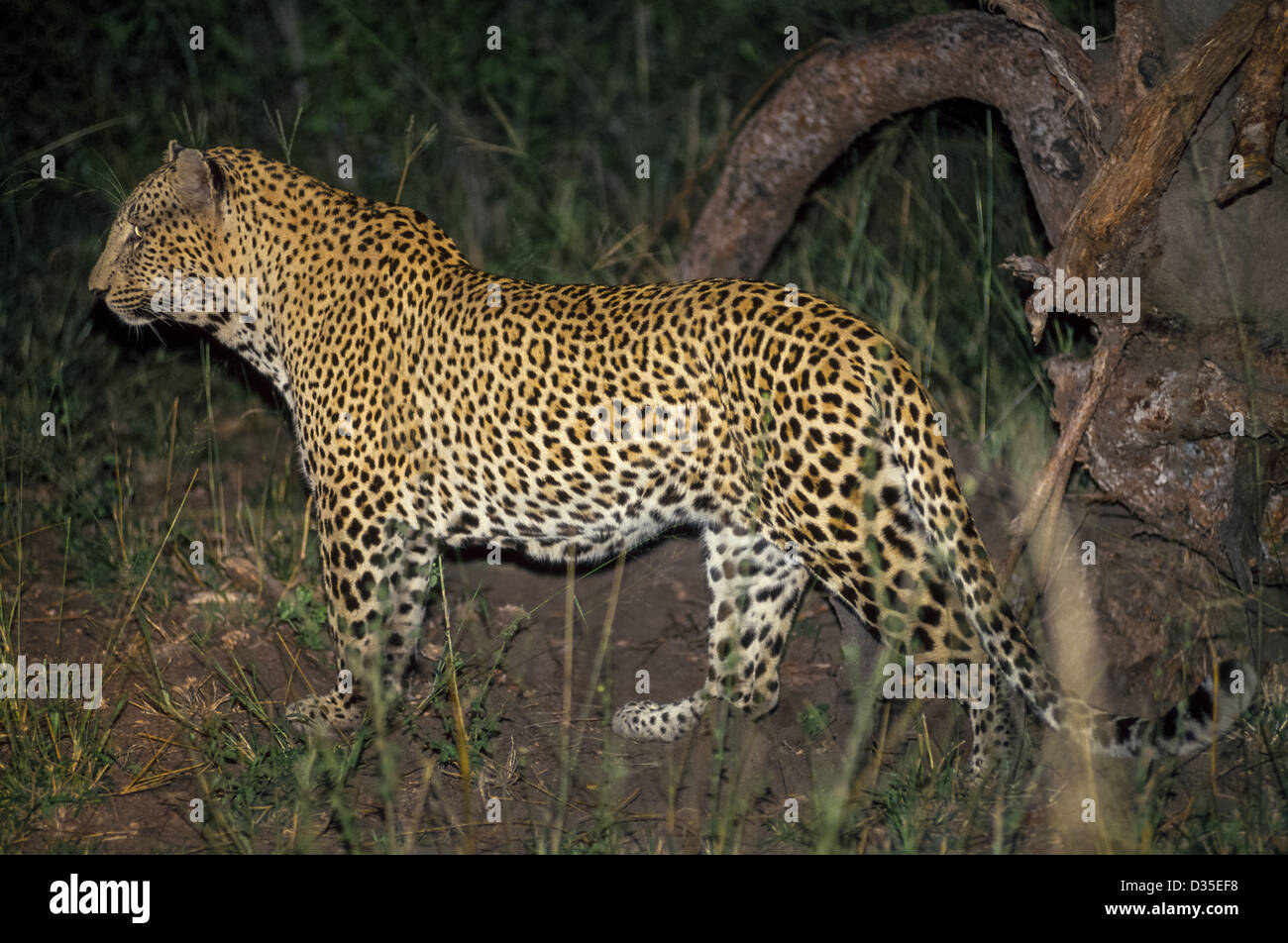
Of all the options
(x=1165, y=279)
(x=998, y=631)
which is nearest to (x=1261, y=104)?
(x=1165, y=279)

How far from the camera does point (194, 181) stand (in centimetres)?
514

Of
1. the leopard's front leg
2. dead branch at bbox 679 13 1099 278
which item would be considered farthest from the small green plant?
dead branch at bbox 679 13 1099 278

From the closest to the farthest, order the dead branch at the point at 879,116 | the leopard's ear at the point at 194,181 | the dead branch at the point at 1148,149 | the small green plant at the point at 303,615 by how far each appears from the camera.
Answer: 1. the dead branch at the point at 1148,149
2. the leopard's ear at the point at 194,181
3. the dead branch at the point at 879,116
4. the small green plant at the point at 303,615

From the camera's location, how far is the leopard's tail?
3.84 m

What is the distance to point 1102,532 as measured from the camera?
5.70 meters

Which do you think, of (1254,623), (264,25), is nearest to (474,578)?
(1254,623)

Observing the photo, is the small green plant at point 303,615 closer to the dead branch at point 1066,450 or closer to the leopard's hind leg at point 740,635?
the leopard's hind leg at point 740,635

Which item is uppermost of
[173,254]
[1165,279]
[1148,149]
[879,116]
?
[879,116]

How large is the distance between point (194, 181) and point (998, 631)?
142 inches

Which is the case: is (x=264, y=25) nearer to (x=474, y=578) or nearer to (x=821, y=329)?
(x=474, y=578)

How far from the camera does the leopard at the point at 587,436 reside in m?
4.04

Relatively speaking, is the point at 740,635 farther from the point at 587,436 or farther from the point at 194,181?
the point at 194,181

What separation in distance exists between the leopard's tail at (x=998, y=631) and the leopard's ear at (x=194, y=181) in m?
2.94

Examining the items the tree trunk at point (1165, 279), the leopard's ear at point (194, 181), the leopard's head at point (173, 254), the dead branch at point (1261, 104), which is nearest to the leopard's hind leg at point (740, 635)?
the tree trunk at point (1165, 279)
